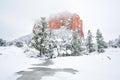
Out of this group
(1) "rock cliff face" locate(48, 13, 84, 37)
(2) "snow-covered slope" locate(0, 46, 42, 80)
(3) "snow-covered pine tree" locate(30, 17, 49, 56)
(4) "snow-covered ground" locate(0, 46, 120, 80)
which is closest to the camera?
(4) "snow-covered ground" locate(0, 46, 120, 80)

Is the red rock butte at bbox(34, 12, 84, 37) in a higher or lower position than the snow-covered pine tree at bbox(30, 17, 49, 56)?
higher

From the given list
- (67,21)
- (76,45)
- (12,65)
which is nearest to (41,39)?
(76,45)

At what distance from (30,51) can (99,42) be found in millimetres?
23527

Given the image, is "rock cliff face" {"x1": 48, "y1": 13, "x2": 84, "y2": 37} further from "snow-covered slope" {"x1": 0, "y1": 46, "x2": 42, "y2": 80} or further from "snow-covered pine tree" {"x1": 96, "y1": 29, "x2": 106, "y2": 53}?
"snow-covered slope" {"x1": 0, "y1": 46, "x2": 42, "y2": 80}

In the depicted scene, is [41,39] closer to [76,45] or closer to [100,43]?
[76,45]

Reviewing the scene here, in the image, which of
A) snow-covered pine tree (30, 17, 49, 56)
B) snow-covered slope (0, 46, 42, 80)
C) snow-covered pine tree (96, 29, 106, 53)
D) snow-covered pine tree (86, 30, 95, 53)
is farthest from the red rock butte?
snow-covered slope (0, 46, 42, 80)

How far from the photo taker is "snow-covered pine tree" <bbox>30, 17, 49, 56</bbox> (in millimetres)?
32281

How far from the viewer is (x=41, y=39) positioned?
1277 inches

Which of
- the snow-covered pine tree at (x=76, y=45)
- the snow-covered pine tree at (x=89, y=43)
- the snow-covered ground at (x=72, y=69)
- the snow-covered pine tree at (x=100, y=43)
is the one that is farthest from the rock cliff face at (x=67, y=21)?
the snow-covered ground at (x=72, y=69)

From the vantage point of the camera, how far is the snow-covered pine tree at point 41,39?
1271 inches

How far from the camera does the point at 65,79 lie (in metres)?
10.7

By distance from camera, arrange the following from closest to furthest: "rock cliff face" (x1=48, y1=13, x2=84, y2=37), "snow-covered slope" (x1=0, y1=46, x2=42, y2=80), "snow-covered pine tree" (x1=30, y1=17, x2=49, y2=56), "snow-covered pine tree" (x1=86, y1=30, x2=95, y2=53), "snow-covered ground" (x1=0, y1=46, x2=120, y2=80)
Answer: "snow-covered ground" (x1=0, y1=46, x2=120, y2=80) < "snow-covered slope" (x1=0, y1=46, x2=42, y2=80) < "snow-covered pine tree" (x1=30, y1=17, x2=49, y2=56) < "snow-covered pine tree" (x1=86, y1=30, x2=95, y2=53) < "rock cliff face" (x1=48, y1=13, x2=84, y2=37)

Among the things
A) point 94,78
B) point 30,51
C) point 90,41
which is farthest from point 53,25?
point 94,78

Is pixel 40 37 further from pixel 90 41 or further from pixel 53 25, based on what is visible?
pixel 53 25
